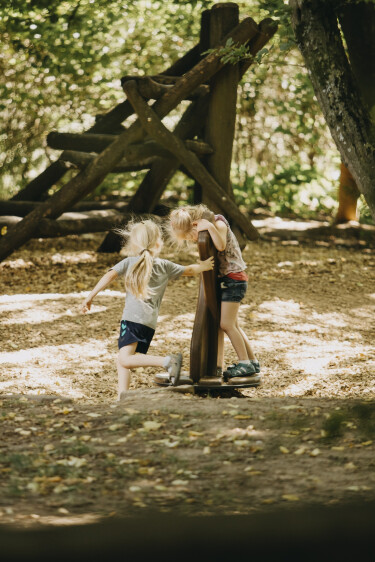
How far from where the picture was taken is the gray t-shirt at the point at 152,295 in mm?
4895

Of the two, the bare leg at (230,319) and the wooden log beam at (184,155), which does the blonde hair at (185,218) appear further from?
the wooden log beam at (184,155)

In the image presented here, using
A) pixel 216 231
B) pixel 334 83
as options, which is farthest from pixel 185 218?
pixel 334 83

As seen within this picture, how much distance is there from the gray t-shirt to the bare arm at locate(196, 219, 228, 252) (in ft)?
0.96

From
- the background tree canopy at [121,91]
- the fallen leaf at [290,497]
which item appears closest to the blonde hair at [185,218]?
the fallen leaf at [290,497]

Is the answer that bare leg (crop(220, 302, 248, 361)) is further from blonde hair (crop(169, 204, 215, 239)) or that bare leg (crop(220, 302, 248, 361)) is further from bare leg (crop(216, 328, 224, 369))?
blonde hair (crop(169, 204, 215, 239))

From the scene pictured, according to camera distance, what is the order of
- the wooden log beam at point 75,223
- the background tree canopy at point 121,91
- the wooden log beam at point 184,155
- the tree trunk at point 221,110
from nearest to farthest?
the wooden log beam at point 184,155, the wooden log beam at point 75,223, the tree trunk at point 221,110, the background tree canopy at point 121,91

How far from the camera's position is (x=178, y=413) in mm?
4137

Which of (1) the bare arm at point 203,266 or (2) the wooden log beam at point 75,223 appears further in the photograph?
(2) the wooden log beam at point 75,223

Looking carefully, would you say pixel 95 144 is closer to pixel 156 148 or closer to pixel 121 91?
pixel 156 148

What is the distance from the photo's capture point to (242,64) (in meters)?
9.11

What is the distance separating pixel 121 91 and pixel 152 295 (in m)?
7.84

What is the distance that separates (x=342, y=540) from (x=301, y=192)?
11.8 meters

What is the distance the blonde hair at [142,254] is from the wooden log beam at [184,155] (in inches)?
139

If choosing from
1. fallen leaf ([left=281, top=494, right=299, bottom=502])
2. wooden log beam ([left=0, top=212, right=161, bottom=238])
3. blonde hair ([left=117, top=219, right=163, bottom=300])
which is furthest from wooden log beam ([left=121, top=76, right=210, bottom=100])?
fallen leaf ([left=281, top=494, right=299, bottom=502])
